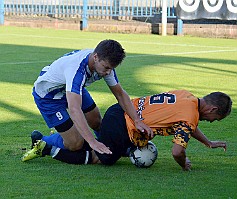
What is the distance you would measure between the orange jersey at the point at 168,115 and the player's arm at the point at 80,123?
1.53ft

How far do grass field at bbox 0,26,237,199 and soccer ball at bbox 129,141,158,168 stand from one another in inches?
2.6

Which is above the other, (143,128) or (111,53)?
(111,53)

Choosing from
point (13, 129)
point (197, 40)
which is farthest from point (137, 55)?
point (13, 129)

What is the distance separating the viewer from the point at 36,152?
6574 mm

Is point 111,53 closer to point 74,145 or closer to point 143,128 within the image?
point 143,128

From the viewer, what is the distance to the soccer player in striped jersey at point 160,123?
6.02m

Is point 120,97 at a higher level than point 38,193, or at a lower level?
higher

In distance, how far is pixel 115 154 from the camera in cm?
642

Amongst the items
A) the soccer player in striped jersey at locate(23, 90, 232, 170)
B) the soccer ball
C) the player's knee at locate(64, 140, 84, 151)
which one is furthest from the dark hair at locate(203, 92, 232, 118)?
the player's knee at locate(64, 140, 84, 151)

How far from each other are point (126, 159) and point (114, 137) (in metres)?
0.55

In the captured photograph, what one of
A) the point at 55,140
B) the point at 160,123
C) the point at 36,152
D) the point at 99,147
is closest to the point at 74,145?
the point at 55,140

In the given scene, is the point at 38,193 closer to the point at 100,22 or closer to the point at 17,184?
the point at 17,184

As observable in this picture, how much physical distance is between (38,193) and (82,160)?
4.09 feet

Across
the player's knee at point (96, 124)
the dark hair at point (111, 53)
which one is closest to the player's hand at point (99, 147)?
the dark hair at point (111, 53)
